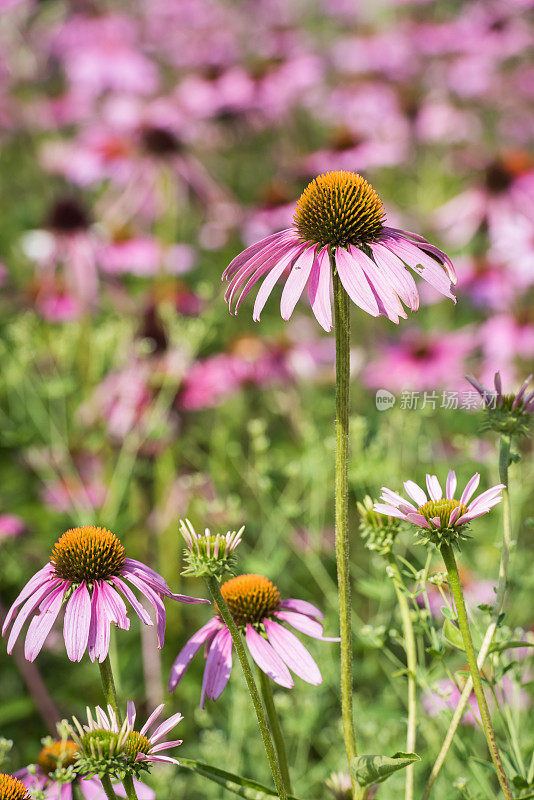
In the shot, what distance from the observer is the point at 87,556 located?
2.95 ft

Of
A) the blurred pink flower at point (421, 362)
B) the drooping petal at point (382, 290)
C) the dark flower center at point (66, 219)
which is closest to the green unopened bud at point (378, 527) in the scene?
the drooping petal at point (382, 290)

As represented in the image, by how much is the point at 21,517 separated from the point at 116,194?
5.91 ft

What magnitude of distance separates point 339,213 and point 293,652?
47 cm

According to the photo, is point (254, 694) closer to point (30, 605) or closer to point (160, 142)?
point (30, 605)

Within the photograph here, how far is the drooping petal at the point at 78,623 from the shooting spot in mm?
828

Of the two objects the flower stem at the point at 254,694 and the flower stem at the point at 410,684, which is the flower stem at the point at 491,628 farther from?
the flower stem at the point at 254,694

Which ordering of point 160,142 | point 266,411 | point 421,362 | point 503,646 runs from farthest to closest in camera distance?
point 160,142, point 266,411, point 421,362, point 503,646

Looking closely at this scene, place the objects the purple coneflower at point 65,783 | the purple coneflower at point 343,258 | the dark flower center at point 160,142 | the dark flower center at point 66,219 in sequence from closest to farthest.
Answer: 1. the purple coneflower at point 343,258
2. the purple coneflower at point 65,783
3. the dark flower center at point 66,219
4. the dark flower center at point 160,142

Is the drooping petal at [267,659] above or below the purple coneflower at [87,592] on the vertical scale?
below

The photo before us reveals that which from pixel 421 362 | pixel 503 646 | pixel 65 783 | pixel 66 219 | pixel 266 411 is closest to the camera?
pixel 503 646

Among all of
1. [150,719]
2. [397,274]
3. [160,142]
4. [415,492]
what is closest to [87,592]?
[150,719]

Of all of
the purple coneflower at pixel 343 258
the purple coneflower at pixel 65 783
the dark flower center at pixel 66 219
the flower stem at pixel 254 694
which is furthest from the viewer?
the dark flower center at pixel 66 219

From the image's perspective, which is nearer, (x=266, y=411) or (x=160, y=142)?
(x=266, y=411)

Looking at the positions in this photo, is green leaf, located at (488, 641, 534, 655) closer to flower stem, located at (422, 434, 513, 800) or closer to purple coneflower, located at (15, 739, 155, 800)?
flower stem, located at (422, 434, 513, 800)
